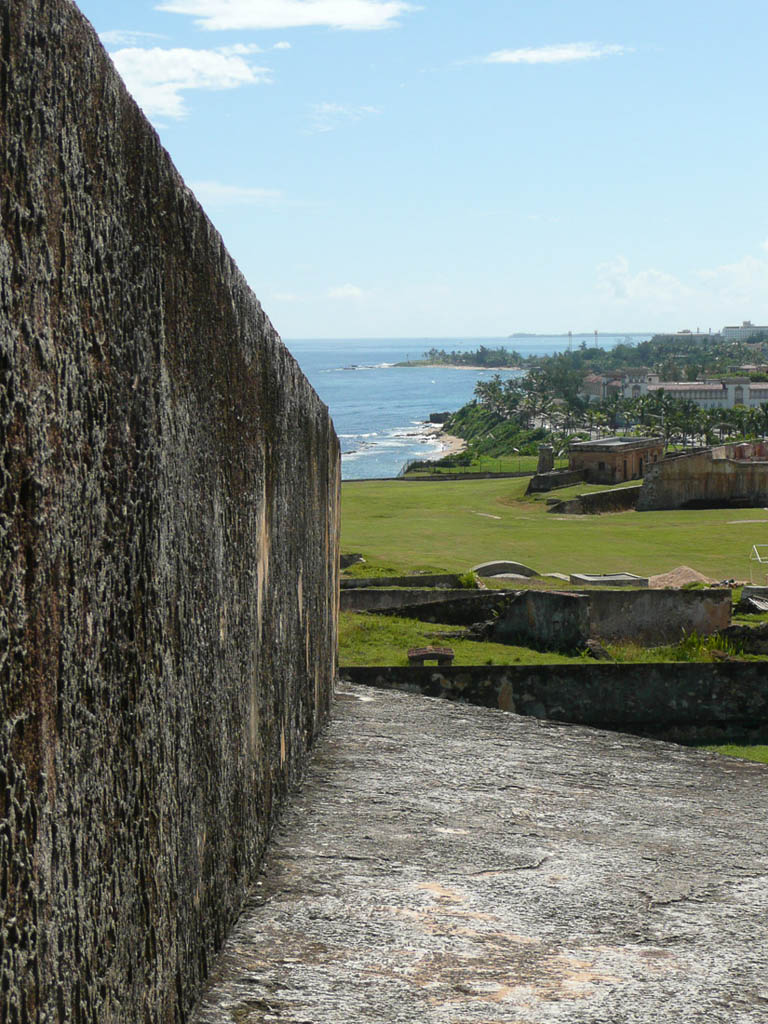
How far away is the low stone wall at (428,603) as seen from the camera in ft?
65.6

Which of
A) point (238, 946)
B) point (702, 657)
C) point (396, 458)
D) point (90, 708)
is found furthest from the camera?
point (396, 458)

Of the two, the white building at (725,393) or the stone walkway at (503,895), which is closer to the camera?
the stone walkway at (503,895)

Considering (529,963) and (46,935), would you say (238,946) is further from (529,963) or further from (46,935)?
(46,935)

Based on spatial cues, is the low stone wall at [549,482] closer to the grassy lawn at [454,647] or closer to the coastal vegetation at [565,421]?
the coastal vegetation at [565,421]

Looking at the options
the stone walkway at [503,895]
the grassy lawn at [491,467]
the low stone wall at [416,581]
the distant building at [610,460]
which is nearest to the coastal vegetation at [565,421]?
the grassy lawn at [491,467]

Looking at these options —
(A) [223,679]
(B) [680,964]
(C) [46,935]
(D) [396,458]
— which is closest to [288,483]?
(A) [223,679]

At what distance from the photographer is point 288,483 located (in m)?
3.89

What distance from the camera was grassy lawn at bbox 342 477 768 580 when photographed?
109 feet

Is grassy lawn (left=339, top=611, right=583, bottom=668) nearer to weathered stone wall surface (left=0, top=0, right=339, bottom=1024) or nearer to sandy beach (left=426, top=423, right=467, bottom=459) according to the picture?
weathered stone wall surface (left=0, top=0, right=339, bottom=1024)

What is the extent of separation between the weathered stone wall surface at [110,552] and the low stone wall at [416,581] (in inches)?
782

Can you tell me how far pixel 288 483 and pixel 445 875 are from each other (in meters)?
1.42

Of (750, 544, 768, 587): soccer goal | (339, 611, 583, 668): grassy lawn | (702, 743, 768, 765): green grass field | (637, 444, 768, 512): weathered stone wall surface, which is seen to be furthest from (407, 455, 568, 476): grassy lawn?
(702, 743, 768, 765): green grass field

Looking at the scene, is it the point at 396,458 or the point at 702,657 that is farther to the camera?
the point at 396,458

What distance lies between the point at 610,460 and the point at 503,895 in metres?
54.5
